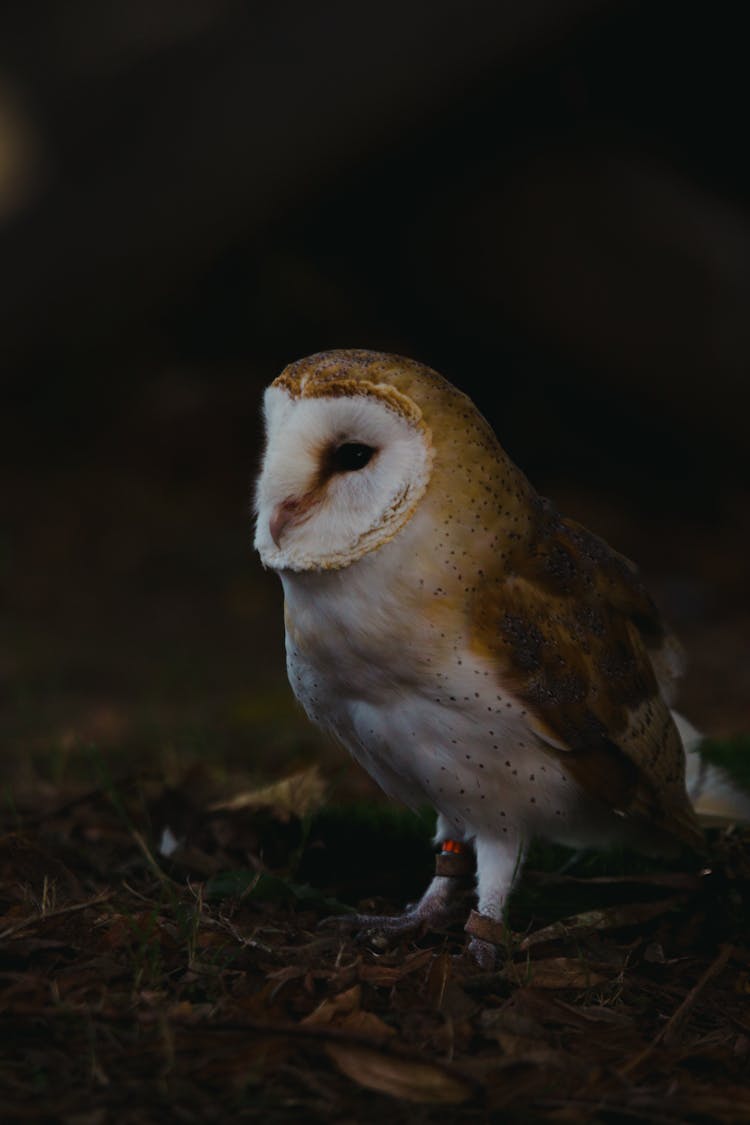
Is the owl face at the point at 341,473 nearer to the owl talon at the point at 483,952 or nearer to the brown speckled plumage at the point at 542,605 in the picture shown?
the brown speckled plumage at the point at 542,605

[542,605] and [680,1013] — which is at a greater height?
[542,605]

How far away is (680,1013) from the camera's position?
2.38 meters

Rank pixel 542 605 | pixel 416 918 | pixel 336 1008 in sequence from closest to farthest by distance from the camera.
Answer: pixel 336 1008 < pixel 542 605 < pixel 416 918

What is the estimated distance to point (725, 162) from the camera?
6.84m

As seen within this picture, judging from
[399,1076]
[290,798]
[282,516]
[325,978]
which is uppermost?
[282,516]

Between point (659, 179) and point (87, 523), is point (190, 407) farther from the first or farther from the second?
point (659, 179)

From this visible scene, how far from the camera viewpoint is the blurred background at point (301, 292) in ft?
16.1

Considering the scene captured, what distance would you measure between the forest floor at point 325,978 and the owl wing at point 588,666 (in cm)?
25

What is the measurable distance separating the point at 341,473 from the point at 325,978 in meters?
0.89

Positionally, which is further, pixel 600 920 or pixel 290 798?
pixel 290 798

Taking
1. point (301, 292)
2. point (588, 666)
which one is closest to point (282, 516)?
point (588, 666)

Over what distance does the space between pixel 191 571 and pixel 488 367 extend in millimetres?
1984

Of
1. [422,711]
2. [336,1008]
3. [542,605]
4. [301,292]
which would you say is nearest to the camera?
[336,1008]

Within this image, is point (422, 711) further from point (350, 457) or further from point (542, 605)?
point (350, 457)
